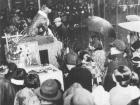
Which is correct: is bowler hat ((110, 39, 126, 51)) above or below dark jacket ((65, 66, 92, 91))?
above

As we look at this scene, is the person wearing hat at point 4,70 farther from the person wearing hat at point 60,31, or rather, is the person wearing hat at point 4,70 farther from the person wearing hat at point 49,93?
the person wearing hat at point 60,31

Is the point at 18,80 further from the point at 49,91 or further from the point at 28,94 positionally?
the point at 49,91

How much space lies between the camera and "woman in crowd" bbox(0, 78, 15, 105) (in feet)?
11.1

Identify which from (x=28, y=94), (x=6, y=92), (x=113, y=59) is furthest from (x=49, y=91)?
(x=113, y=59)

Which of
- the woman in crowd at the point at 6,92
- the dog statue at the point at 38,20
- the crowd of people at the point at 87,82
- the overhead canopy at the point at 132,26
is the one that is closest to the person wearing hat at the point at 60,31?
the dog statue at the point at 38,20

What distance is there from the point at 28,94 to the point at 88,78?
2.10 feet

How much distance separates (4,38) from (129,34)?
1287 millimetres

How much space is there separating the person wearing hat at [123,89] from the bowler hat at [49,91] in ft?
1.92

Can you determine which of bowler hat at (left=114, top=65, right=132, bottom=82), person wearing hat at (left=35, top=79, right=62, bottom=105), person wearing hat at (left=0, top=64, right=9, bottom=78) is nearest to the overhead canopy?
bowler hat at (left=114, top=65, right=132, bottom=82)

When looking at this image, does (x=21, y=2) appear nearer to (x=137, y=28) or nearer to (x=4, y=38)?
(x=4, y=38)

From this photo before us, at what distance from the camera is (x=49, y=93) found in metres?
3.29

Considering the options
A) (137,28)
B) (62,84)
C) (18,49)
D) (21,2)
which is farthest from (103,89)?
(21,2)

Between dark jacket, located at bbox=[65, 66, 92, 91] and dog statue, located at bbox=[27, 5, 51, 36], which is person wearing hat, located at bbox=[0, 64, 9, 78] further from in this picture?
dark jacket, located at bbox=[65, 66, 92, 91]

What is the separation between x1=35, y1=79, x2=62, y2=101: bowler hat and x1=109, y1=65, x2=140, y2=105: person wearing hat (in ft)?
1.92
